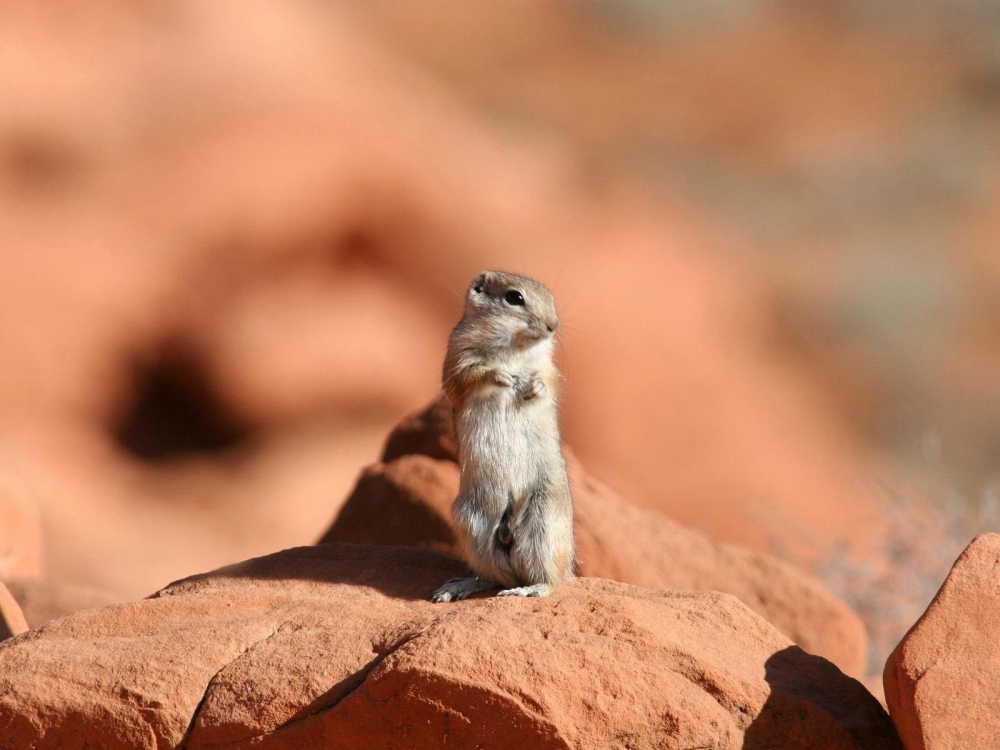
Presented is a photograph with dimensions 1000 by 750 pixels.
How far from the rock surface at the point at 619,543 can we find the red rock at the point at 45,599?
155 centimetres

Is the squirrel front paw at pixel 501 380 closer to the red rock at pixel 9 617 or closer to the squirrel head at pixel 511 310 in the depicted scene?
the squirrel head at pixel 511 310

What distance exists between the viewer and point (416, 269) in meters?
14.5

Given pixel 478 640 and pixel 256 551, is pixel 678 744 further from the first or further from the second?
pixel 256 551

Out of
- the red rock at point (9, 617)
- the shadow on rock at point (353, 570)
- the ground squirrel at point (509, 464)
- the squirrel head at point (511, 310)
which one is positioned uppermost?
the squirrel head at point (511, 310)

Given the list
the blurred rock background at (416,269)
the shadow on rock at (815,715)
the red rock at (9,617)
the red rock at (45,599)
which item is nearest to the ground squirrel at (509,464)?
the shadow on rock at (815,715)

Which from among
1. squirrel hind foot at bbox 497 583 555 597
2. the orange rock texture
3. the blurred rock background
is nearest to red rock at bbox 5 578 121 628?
squirrel hind foot at bbox 497 583 555 597

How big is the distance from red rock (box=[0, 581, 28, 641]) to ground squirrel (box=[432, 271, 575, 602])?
85.7 inches

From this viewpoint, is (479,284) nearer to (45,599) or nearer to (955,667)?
(955,667)

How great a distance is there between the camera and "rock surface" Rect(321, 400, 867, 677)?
702 centimetres

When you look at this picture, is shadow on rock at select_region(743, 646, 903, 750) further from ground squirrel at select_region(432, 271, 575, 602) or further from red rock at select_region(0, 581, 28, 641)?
red rock at select_region(0, 581, 28, 641)

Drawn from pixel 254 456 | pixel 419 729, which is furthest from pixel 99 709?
pixel 254 456

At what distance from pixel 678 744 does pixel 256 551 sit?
9566mm

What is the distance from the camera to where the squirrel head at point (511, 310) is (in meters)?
5.11

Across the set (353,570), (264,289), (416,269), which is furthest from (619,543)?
(264,289)
